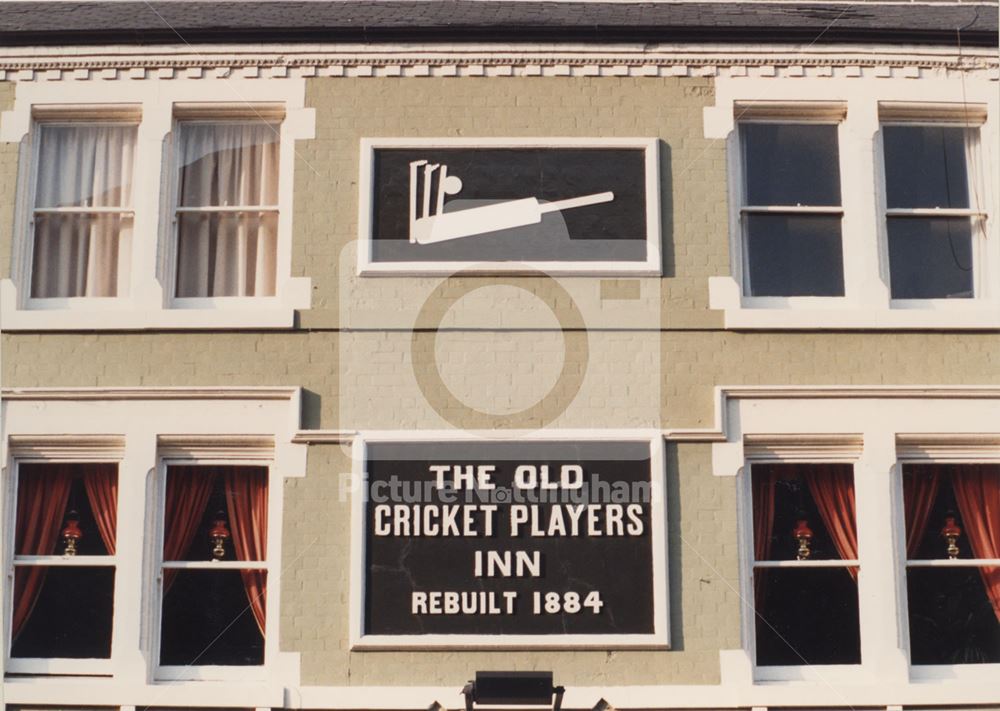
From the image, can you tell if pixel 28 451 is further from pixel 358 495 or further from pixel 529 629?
pixel 529 629

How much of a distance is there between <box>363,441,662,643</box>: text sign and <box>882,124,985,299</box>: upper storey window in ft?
9.69

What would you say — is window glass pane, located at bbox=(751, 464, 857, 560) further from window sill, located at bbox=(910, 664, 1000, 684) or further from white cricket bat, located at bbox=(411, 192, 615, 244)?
white cricket bat, located at bbox=(411, 192, 615, 244)

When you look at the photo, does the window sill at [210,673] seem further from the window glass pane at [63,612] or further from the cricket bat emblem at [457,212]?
the cricket bat emblem at [457,212]

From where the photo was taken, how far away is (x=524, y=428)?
9992 mm

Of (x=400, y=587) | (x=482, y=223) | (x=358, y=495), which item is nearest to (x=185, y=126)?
(x=482, y=223)

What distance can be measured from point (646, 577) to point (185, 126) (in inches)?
220

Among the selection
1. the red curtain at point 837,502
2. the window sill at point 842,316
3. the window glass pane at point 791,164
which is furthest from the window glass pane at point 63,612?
the window glass pane at point 791,164

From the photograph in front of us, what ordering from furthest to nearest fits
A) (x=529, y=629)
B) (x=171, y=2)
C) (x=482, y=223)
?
(x=171, y=2) → (x=482, y=223) → (x=529, y=629)

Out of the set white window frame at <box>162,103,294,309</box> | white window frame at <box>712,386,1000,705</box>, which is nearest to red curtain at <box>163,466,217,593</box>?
white window frame at <box>162,103,294,309</box>

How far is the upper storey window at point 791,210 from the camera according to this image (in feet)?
34.5

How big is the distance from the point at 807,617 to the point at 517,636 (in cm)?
241

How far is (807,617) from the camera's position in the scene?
9.98m

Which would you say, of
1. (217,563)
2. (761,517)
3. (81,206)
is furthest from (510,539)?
(81,206)

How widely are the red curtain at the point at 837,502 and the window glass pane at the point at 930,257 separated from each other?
169 centimetres
